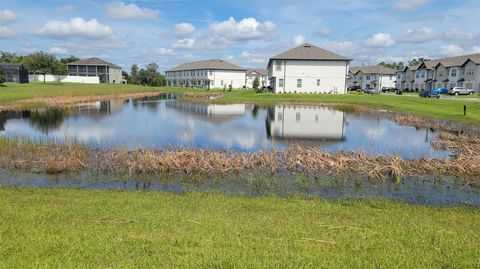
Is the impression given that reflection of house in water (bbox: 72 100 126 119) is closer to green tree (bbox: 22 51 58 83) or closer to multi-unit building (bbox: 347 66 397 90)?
green tree (bbox: 22 51 58 83)

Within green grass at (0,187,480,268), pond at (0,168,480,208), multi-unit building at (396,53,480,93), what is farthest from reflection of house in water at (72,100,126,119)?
multi-unit building at (396,53,480,93)

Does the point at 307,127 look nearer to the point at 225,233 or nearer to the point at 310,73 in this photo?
the point at 225,233

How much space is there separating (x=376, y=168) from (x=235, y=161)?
5.19m

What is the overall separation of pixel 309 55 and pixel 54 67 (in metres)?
63.8

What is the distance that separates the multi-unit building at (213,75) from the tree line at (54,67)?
9884mm

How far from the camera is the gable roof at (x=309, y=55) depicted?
233ft

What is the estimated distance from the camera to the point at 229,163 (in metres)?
14.4

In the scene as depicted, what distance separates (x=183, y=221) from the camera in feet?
25.5

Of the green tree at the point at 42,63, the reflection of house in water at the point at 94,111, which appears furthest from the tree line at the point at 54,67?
the reflection of house in water at the point at 94,111

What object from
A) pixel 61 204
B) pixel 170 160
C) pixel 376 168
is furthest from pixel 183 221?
→ pixel 376 168

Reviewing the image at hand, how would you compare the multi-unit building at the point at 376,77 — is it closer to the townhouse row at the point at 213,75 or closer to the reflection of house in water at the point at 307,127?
the townhouse row at the point at 213,75

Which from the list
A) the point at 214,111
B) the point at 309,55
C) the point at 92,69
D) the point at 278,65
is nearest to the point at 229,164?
the point at 214,111

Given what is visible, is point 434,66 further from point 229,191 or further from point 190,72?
point 229,191

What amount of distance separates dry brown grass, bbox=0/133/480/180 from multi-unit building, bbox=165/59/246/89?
10608cm
